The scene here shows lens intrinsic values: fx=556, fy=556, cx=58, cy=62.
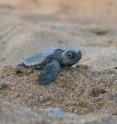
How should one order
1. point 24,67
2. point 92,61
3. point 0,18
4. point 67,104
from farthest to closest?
point 0,18 < point 92,61 < point 24,67 < point 67,104

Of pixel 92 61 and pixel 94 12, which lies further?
pixel 94 12

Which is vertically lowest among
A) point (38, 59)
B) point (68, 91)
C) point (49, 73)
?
point (68, 91)

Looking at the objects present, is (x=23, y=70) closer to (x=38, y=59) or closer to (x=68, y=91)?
(x=38, y=59)

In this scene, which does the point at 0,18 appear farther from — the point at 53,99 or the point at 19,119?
the point at 19,119

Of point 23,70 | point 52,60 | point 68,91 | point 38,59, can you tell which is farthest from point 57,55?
point 68,91

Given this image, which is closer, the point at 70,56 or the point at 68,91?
the point at 68,91

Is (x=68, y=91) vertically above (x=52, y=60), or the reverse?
(x=52, y=60)

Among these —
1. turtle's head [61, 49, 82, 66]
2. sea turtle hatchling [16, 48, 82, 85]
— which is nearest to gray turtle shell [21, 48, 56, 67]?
sea turtle hatchling [16, 48, 82, 85]

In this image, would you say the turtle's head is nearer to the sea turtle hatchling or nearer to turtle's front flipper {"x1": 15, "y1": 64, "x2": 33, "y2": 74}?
the sea turtle hatchling

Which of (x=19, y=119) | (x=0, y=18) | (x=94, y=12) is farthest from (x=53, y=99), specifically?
(x=94, y=12)
